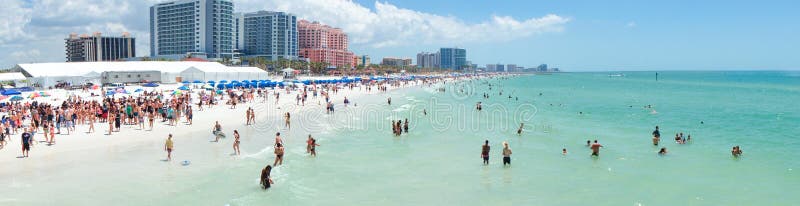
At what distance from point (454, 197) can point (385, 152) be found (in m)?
6.48

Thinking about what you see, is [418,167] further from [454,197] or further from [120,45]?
[120,45]

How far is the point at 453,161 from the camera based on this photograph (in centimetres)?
1747

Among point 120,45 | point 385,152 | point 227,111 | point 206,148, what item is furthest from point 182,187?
point 120,45

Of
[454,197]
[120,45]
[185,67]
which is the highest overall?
[120,45]

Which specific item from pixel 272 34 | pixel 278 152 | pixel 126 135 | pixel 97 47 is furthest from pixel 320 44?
pixel 278 152

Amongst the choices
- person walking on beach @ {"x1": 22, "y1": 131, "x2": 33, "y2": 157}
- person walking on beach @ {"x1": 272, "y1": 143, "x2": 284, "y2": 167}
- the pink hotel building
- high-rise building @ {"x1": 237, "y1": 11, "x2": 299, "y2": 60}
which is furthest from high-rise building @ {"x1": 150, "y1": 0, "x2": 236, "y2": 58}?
person walking on beach @ {"x1": 272, "y1": 143, "x2": 284, "y2": 167}

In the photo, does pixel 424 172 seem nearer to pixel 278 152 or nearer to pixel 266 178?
pixel 278 152

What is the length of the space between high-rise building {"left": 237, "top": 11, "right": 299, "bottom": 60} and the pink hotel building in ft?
31.9

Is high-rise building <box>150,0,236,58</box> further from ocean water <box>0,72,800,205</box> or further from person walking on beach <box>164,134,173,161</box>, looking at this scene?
person walking on beach <box>164,134,173,161</box>

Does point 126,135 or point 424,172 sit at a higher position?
point 126,135

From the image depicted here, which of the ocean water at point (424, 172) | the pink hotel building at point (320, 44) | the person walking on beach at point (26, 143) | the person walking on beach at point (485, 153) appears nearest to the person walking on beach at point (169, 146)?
the ocean water at point (424, 172)

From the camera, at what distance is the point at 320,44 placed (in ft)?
571

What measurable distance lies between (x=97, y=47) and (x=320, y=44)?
65489 millimetres

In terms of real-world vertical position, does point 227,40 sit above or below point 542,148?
above
